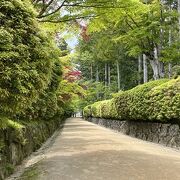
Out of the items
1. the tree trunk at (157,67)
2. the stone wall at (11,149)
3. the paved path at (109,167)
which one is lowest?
the paved path at (109,167)

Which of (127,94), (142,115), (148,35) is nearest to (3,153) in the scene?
(142,115)

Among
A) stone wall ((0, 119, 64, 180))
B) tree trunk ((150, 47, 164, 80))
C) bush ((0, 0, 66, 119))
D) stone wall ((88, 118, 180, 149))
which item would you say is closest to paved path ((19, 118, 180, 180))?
stone wall ((0, 119, 64, 180))

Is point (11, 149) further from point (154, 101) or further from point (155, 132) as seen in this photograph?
point (155, 132)

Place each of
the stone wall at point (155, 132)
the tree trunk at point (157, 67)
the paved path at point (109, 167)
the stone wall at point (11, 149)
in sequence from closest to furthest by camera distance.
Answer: the paved path at point (109, 167) → the stone wall at point (11, 149) → the stone wall at point (155, 132) → the tree trunk at point (157, 67)

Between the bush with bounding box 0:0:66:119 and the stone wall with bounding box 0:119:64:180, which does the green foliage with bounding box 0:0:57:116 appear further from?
the stone wall with bounding box 0:119:64:180

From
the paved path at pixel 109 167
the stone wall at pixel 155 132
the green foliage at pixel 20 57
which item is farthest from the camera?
the stone wall at pixel 155 132

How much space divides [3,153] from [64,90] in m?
15.4

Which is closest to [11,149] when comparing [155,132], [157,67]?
[155,132]

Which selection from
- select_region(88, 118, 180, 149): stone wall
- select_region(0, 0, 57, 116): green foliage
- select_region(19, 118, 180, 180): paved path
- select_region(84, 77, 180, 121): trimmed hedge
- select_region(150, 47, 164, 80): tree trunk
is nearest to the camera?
select_region(0, 0, 57, 116): green foliage

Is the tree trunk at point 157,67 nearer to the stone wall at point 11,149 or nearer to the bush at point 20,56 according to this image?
the stone wall at point 11,149

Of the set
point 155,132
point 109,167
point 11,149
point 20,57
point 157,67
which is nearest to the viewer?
point 20,57

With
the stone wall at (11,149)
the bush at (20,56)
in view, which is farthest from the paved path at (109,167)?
the bush at (20,56)

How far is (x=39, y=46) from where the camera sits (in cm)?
698

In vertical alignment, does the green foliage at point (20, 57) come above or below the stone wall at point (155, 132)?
above
